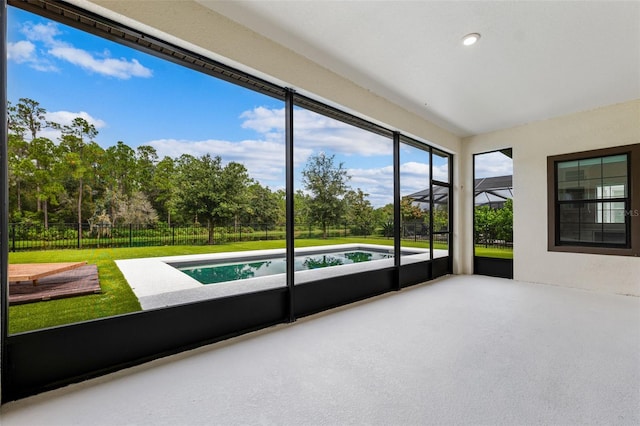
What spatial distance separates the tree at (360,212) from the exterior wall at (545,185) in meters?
2.27

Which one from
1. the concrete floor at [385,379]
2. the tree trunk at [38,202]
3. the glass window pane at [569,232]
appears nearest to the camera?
the concrete floor at [385,379]

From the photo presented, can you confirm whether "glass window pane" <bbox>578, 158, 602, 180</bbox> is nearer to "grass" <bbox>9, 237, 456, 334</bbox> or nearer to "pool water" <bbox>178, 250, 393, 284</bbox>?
"pool water" <bbox>178, 250, 393, 284</bbox>

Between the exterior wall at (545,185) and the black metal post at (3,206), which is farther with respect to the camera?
the exterior wall at (545,185)

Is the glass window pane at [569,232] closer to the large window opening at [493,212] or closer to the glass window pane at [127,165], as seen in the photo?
the large window opening at [493,212]

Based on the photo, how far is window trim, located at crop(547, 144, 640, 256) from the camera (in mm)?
4262

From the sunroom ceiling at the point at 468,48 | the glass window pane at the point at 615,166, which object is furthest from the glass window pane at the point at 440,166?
the glass window pane at the point at 615,166

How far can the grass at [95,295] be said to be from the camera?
7.27ft

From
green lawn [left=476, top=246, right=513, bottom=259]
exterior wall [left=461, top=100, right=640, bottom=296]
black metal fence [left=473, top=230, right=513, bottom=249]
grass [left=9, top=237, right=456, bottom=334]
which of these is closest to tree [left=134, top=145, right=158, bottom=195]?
→ grass [left=9, top=237, right=456, bottom=334]

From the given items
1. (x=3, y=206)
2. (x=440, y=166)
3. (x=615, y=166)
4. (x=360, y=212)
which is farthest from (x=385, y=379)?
(x=615, y=166)

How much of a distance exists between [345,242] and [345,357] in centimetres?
345

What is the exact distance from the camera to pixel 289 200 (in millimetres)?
3334

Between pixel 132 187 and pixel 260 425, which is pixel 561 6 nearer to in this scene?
pixel 260 425

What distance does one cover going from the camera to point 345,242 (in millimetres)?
5785

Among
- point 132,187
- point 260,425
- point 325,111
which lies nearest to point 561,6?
point 325,111
